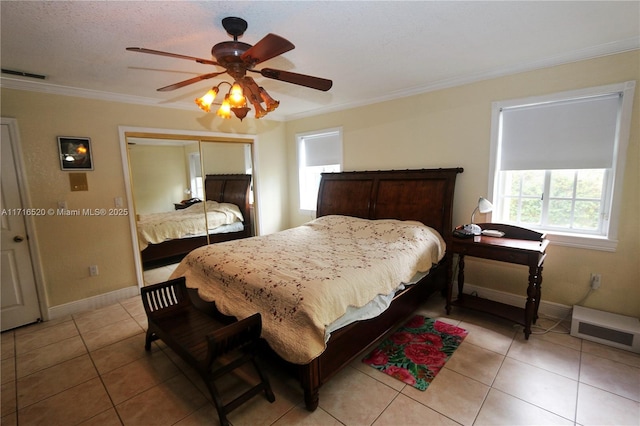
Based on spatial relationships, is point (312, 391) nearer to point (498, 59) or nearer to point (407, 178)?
point (407, 178)

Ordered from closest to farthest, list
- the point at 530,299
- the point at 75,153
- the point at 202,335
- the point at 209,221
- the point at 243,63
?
the point at 243,63, the point at 202,335, the point at 530,299, the point at 75,153, the point at 209,221

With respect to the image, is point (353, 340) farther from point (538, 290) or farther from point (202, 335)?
point (538, 290)

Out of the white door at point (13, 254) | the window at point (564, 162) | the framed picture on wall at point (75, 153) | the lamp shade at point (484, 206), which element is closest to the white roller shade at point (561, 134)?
the window at point (564, 162)

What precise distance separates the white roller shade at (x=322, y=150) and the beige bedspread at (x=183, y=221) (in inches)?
57.7

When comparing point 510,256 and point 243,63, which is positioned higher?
point 243,63

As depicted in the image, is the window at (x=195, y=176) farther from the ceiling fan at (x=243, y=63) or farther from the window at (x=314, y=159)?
the ceiling fan at (x=243, y=63)

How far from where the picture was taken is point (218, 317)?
235 centimetres

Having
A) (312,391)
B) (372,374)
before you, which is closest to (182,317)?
(312,391)

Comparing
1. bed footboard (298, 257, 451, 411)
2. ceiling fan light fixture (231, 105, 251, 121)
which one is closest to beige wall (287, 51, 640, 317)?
bed footboard (298, 257, 451, 411)

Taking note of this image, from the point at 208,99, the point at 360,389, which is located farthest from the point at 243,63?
the point at 360,389

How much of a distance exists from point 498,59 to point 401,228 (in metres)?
1.79

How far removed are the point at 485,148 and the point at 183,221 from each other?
3.92 metres

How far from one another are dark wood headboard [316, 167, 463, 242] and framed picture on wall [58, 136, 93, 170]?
286 cm

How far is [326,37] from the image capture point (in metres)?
2.08
